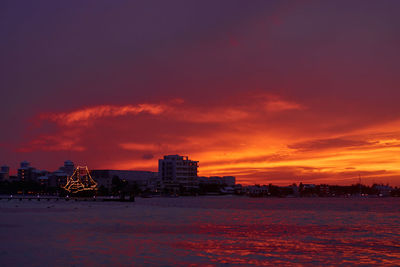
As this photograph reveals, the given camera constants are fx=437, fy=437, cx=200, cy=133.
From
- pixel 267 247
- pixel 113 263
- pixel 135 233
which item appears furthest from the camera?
pixel 135 233

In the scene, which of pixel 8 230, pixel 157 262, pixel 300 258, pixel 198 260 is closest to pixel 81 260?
pixel 157 262

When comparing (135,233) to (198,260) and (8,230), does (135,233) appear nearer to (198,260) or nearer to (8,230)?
(8,230)

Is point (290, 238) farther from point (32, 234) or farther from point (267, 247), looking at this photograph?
point (32, 234)

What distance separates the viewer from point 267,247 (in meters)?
42.1

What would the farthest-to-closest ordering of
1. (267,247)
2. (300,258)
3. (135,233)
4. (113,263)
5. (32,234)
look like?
(135,233)
(32,234)
(267,247)
(300,258)
(113,263)

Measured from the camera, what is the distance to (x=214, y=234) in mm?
53406

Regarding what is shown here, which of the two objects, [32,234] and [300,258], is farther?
[32,234]

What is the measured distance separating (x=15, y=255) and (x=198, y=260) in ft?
45.9

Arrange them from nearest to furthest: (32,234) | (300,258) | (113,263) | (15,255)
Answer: (113,263)
(15,255)
(300,258)
(32,234)

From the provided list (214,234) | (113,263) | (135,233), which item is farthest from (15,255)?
(214,234)

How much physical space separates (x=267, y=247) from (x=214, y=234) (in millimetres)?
12363

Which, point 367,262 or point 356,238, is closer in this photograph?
point 367,262

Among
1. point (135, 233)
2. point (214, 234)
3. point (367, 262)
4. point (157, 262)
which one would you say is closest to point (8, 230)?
point (135, 233)

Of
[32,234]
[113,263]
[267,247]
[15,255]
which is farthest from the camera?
[32,234]
